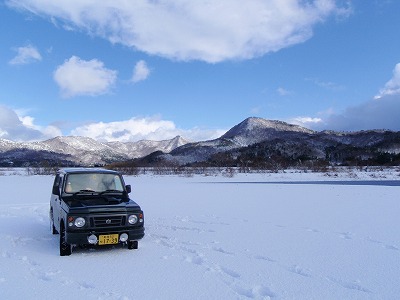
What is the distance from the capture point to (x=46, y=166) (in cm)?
4641

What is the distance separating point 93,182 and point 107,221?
5.41 ft

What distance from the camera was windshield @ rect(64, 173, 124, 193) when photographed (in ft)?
26.8

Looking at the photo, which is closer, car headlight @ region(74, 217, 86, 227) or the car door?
car headlight @ region(74, 217, 86, 227)

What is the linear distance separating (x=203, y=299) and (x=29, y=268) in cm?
334

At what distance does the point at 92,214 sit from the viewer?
272 inches

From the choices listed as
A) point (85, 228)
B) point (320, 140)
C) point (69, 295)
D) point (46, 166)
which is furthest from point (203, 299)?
point (320, 140)

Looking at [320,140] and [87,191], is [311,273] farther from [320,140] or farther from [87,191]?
[320,140]

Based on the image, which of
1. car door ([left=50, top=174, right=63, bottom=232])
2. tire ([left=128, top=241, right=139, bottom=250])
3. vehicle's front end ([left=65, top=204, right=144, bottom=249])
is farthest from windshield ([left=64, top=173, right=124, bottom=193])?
tire ([left=128, top=241, right=139, bottom=250])

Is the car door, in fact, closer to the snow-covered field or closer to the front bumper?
the snow-covered field

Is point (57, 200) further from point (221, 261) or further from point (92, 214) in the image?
point (221, 261)

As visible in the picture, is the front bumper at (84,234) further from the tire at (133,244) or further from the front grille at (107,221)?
the tire at (133,244)

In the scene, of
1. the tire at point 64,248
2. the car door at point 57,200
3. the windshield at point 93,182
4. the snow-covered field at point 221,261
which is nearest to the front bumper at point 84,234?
the tire at point 64,248

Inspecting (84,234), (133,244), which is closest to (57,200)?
(84,234)

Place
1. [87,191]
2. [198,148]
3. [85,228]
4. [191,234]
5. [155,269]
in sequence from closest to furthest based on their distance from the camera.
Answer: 1. [155,269]
2. [85,228]
3. [87,191]
4. [191,234]
5. [198,148]
